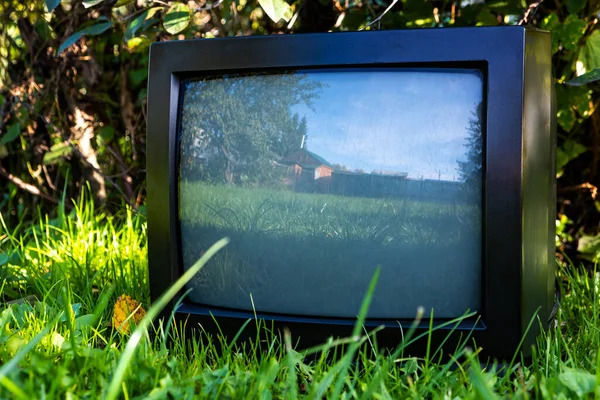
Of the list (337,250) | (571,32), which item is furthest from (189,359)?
(571,32)

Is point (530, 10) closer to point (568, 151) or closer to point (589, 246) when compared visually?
point (568, 151)

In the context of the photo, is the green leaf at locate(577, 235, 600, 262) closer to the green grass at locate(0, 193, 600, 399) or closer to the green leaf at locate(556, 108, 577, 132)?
the green grass at locate(0, 193, 600, 399)

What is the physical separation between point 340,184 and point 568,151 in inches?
54.2

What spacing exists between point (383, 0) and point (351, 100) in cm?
130

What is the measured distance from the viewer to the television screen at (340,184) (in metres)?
1.33

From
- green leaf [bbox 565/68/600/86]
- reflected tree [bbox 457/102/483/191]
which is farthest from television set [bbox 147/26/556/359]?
green leaf [bbox 565/68/600/86]

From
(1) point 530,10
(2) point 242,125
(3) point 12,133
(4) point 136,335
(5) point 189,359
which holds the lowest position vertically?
(5) point 189,359

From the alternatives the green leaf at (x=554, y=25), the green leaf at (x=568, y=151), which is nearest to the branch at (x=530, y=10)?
the green leaf at (x=554, y=25)

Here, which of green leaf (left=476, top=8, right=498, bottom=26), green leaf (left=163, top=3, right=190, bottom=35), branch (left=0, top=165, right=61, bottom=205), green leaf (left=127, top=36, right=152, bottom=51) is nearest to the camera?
green leaf (left=163, top=3, right=190, bottom=35)

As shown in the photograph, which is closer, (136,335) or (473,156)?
(136,335)

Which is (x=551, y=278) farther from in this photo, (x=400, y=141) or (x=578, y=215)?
(x=578, y=215)

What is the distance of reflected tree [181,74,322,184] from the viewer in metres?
1.40

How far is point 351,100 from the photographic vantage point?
136 centimetres

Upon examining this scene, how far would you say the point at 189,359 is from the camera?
1468mm
